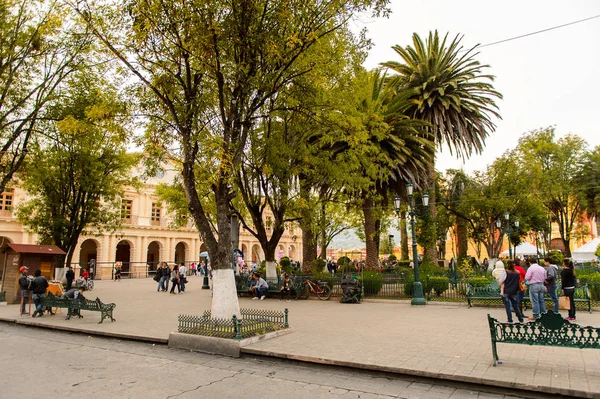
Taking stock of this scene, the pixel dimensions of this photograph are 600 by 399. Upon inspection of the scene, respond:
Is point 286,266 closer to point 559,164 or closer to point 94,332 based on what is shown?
point 94,332

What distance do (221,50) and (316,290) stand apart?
11.8 m

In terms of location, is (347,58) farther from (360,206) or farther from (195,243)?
(195,243)

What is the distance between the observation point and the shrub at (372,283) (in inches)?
672

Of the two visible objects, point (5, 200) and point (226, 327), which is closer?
point (226, 327)

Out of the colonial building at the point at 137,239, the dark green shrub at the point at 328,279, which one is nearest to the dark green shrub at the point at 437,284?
the dark green shrub at the point at 328,279

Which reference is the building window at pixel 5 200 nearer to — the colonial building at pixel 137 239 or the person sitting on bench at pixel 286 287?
the colonial building at pixel 137 239

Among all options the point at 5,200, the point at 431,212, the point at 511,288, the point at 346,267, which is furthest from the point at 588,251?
the point at 5,200

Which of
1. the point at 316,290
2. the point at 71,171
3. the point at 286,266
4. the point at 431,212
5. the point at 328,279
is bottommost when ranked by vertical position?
the point at 316,290

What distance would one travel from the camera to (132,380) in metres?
6.15

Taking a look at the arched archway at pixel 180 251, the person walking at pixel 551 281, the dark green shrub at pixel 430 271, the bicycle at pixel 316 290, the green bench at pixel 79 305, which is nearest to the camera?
the person walking at pixel 551 281

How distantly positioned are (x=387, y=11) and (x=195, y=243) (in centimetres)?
4722

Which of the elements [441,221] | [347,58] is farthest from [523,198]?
[347,58]

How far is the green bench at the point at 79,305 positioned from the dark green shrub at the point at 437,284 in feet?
38.4

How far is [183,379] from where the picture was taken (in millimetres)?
6215
